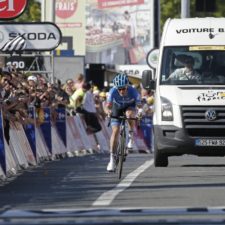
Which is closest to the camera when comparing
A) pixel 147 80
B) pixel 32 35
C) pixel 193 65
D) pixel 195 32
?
pixel 193 65

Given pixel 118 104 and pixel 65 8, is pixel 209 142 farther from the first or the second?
pixel 65 8

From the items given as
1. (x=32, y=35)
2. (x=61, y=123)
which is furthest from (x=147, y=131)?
(x=32, y=35)

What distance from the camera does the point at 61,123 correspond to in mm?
29359

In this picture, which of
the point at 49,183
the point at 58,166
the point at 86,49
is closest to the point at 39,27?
the point at 58,166

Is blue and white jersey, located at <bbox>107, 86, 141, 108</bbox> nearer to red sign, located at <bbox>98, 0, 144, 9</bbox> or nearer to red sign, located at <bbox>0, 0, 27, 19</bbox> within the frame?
red sign, located at <bbox>0, 0, 27, 19</bbox>

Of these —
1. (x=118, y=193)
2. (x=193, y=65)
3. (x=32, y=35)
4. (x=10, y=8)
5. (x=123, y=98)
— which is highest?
(x=10, y=8)

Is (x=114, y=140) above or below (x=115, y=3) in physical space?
above

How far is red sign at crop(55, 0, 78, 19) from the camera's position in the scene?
67.0 meters

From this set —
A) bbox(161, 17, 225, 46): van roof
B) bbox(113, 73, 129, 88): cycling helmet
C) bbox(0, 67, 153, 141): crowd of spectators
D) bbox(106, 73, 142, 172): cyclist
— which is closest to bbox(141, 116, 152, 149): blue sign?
bbox(0, 67, 153, 141): crowd of spectators

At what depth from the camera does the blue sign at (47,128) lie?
27.3 m

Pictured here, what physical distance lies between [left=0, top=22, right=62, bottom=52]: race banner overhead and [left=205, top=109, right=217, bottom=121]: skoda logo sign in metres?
3.34

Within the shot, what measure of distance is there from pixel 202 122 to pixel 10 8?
12.3 feet

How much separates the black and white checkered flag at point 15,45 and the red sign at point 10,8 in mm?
3379

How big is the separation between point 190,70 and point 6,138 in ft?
11.2
